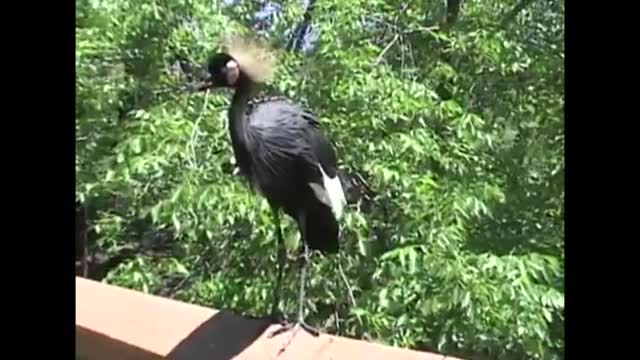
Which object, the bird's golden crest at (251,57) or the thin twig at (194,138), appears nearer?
A: the bird's golden crest at (251,57)

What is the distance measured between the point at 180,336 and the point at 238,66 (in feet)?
1.34

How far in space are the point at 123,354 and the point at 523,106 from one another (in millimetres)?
1231

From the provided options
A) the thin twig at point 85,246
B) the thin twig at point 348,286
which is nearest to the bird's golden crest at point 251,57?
the thin twig at point 348,286

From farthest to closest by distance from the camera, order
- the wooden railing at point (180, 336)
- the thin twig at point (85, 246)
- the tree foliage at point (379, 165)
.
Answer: the thin twig at point (85, 246)
the tree foliage at point (379, 165)
the wooden railing at point (180, 336)

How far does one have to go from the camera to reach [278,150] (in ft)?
4.32

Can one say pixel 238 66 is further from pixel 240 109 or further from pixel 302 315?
pixel 302 315

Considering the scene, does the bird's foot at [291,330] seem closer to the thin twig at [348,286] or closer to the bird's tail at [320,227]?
the bird's tail at [320,227]

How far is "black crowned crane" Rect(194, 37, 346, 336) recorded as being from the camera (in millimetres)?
1312

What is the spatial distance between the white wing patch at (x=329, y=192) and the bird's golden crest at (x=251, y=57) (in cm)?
16

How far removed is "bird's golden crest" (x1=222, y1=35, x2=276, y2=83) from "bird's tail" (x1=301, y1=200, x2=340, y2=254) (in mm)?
201

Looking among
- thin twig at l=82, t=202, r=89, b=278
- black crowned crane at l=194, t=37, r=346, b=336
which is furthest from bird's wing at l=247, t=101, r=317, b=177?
thin twig at l=82, t=202, r=89, b=278

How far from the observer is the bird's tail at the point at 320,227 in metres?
1.33
